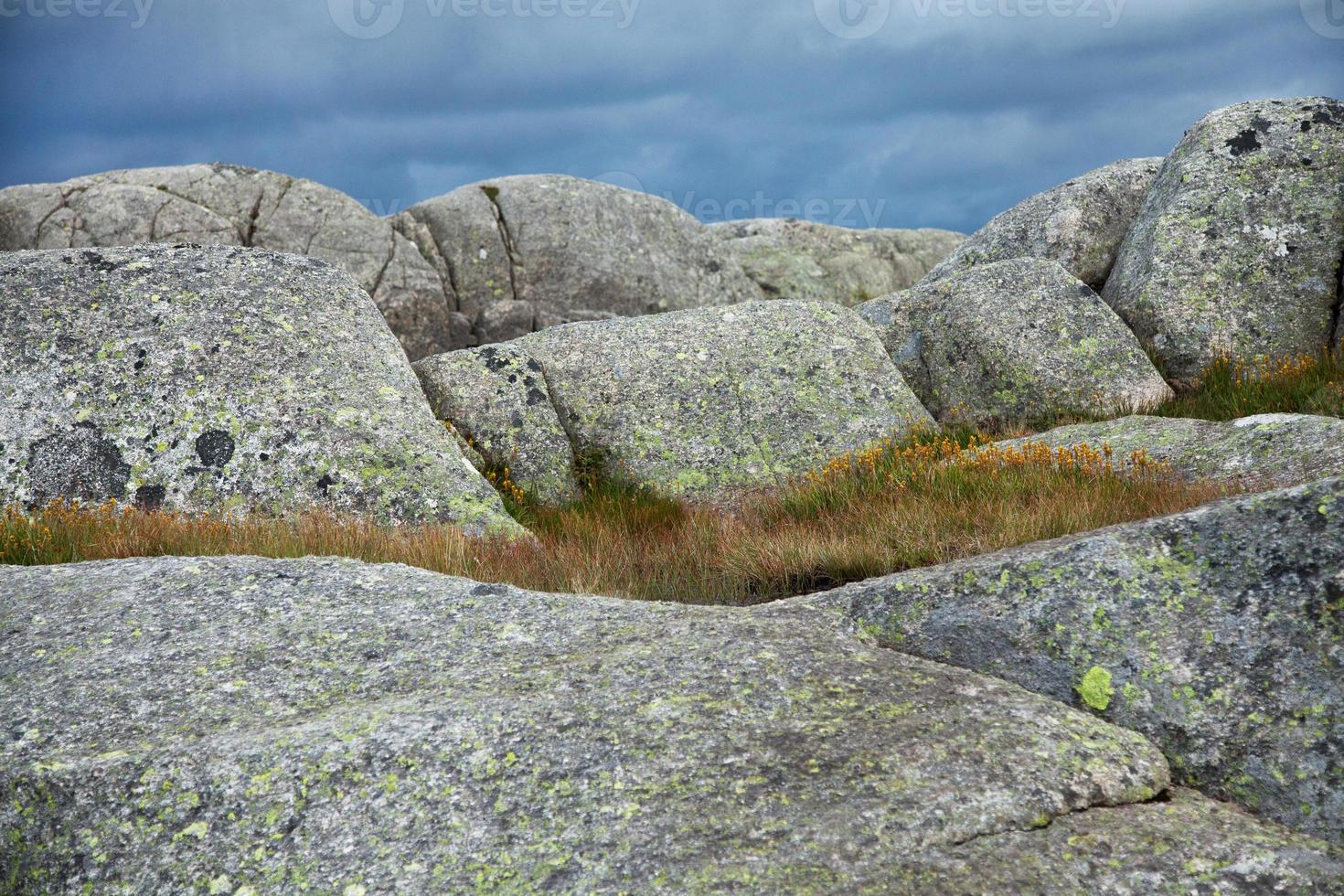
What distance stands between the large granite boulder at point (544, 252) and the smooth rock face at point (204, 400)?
29.7ft

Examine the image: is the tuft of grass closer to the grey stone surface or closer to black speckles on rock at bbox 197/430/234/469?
the grey stone surface

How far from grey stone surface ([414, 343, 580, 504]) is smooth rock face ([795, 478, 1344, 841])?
22.5 ft

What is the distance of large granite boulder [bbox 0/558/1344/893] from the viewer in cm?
370

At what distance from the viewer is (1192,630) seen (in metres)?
4.91

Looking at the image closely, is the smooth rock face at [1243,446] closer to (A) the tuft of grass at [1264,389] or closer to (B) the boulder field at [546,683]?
(B) the boulder field at [546,683]

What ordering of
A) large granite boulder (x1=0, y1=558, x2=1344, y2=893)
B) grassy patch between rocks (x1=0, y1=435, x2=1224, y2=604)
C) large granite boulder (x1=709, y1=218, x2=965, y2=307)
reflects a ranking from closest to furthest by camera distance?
large granite boulder (x1=0, y1=558, x2=1344, y2=893) < grassy patch between rocks (x1=0, y1=435, x2=1224, y2=604) < large granite boulder (x1=709, y1=218, x2=965, y2=307)

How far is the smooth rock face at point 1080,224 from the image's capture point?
53.8ft

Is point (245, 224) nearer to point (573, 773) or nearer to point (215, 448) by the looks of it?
point (215, 448)

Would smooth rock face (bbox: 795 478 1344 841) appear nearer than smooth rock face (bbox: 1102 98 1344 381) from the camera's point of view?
Yes

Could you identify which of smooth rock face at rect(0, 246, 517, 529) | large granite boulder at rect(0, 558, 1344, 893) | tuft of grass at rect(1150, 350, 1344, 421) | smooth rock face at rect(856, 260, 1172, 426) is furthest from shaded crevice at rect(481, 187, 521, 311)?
large granite boulder at rect(0, 558, 1344, 893)

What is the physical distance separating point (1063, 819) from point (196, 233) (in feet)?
60.7

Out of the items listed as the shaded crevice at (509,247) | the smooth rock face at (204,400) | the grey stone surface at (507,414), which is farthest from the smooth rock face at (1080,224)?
the smooth rock face at (204,400)

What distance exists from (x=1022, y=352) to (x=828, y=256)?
50.0 ft

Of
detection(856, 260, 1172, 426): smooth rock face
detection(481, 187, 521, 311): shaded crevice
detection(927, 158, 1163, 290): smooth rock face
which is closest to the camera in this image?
detection(856, 260, 1172, 426): smooth rock face
